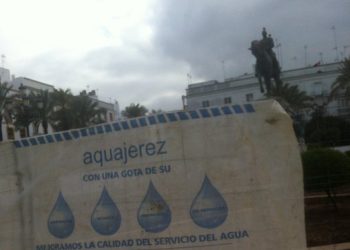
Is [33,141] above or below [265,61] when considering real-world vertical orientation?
below

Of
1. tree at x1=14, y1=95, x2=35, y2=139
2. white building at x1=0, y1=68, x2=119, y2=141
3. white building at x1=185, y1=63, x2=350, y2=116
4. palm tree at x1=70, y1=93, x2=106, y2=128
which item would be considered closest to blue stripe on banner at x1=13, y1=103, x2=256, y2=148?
tree at x1=14, y1=95, x2=35, y2=139

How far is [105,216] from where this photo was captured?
5.44 m

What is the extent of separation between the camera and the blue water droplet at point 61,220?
562cm

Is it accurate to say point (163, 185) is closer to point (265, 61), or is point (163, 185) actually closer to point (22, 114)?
point (265, 61)

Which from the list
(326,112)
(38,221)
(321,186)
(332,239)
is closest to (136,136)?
(38,221)

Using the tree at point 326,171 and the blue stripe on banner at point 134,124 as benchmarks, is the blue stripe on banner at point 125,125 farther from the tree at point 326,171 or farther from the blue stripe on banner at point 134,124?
the tree at point 326,171

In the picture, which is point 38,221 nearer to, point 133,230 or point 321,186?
point 133,230

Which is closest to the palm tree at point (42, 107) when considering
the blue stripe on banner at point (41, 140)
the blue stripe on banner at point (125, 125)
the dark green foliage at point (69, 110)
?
the dark green foliage at point (69, 110)

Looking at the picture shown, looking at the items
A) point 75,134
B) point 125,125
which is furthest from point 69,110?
point 125,125

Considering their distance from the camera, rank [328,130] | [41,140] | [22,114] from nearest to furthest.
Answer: [41,140]
[22,114]
[328,130]

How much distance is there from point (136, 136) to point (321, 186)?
6764mm

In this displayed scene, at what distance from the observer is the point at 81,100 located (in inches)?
1740

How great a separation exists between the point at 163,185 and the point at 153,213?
298mm

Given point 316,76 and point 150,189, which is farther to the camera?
point 316,76
